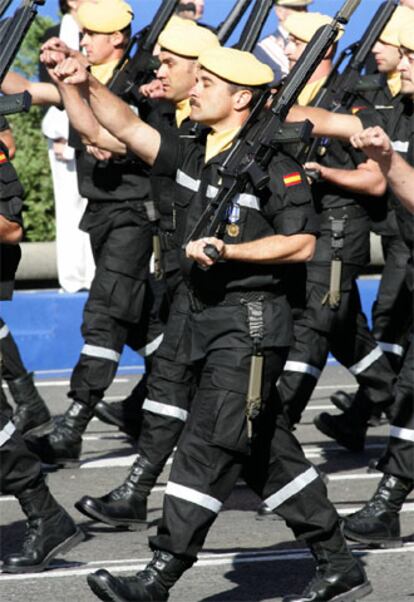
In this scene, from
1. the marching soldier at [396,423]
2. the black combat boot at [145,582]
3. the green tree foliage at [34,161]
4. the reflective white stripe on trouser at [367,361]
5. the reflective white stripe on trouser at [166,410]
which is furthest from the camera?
the green tree foliage at [34,161]

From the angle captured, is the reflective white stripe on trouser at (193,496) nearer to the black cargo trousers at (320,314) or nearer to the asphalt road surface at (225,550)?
the asphalt road surface at (225,550)

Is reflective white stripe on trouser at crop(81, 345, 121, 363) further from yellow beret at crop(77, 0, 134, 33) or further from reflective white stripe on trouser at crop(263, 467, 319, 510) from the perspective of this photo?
reflective white stripe on trouser at crop(263, 467, 319, 510)

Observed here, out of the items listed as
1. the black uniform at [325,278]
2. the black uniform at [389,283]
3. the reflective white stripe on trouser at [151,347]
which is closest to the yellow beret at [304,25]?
the black uniform at [389,283]

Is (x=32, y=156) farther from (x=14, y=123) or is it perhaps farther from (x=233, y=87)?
(x=233, y=87)

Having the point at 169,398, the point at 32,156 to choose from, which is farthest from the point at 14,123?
the point at 169,398

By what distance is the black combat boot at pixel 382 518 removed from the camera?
7410 millimetres

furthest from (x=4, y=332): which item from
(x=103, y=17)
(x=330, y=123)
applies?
(x=330, y=123)

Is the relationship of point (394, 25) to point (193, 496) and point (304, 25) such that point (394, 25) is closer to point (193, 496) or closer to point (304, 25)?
point (304, 25)

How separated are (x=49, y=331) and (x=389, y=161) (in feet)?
22.6

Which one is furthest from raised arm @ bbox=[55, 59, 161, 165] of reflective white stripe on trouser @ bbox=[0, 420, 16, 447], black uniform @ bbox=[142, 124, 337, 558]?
reflective white stripe on trouser @ bbox=[0, 420, 16, 447]

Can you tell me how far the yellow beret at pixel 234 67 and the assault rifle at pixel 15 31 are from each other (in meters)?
1.16

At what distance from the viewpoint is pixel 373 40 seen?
31.1 feet

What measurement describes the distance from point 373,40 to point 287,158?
320 centimetres

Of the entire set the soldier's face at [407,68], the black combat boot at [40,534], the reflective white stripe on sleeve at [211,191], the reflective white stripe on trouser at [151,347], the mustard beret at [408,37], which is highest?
the mustard beret at [408,37]
